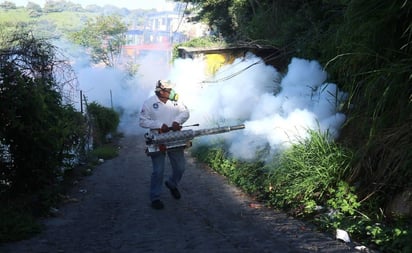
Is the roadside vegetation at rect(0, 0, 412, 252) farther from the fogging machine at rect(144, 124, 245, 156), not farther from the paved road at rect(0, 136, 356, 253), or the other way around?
the fogging machine at rect(144, 124, 245, 156)

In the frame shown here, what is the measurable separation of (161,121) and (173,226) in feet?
6.38

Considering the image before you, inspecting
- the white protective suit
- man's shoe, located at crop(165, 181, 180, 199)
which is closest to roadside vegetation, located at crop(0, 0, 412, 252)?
man's shoe, located at crop(165, 181, 180, 199)

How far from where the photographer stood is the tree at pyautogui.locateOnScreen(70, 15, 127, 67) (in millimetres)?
59250

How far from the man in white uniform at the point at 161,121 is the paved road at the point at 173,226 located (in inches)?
16.3

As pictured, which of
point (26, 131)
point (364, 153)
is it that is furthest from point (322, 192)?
point (26, 131)

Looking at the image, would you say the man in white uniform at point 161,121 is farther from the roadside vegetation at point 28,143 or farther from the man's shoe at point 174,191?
the roadside vegetation at point 28,143

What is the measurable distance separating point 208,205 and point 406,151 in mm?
3287

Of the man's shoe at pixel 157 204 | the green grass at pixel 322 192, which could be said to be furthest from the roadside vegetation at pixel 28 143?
the green grass at pixel 322 192

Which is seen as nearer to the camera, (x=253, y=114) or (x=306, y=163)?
(x=306, y=163)

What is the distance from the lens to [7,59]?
943cm

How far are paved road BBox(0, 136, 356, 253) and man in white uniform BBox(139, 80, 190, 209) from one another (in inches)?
16.3

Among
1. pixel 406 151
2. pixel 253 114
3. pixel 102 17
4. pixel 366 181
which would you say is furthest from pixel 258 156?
pixel 102 17

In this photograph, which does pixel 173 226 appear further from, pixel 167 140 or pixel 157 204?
pixel 167 140

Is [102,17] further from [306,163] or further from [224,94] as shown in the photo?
[306,163]
